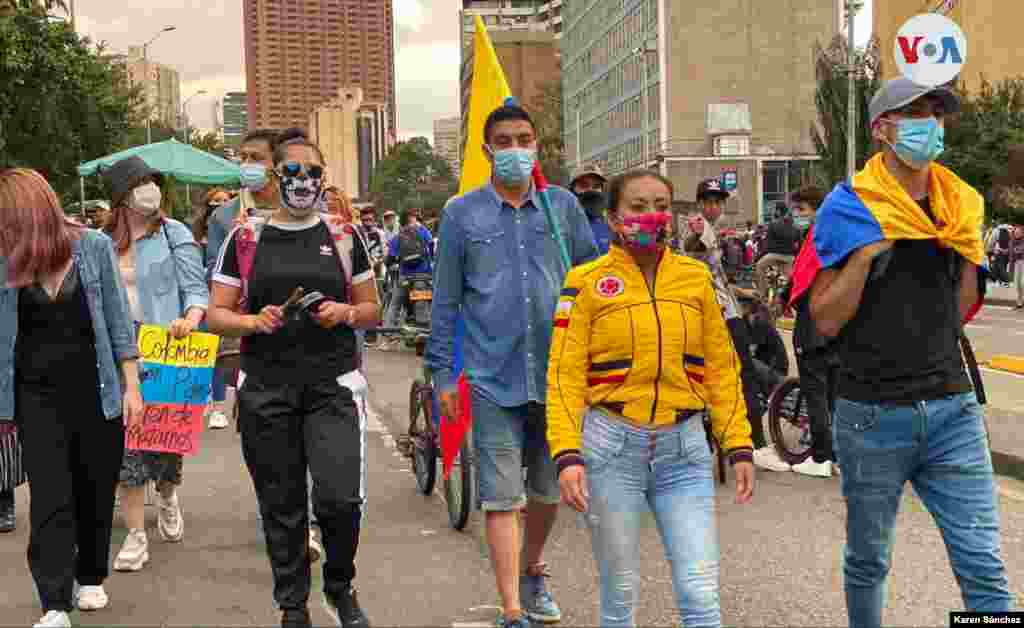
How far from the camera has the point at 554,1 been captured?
16438cm

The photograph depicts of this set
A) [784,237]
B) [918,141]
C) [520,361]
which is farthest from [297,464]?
[784,237]

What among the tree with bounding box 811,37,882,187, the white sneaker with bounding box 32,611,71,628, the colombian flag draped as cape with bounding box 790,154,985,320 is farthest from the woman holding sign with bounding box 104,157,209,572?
the tree with bounding box 811,37,882,187

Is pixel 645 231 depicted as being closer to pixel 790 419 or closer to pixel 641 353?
pixel 641 353

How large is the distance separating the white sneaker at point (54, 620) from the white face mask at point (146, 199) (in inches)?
88.8

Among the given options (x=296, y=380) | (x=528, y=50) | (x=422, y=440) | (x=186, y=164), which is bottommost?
(x=422, y=440)

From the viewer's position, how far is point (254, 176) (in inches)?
274

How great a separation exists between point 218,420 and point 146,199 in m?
5.37

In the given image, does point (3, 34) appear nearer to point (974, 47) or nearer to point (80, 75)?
point (80, 75)

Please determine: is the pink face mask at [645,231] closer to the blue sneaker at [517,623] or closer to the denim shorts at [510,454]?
the denim shorts at [510,454]

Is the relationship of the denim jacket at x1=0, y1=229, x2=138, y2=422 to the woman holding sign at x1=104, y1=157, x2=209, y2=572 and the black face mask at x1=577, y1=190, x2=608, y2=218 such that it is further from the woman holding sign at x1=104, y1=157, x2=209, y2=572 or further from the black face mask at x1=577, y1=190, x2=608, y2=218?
the black face mask at x1=577, y1=190, x2=608, y2=218

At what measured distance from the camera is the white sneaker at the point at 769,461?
9.44m

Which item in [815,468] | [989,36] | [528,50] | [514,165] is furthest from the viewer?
[528,50]

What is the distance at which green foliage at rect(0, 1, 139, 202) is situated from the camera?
31172 mm

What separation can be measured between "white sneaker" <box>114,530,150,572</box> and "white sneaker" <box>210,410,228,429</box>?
509 centimetres
